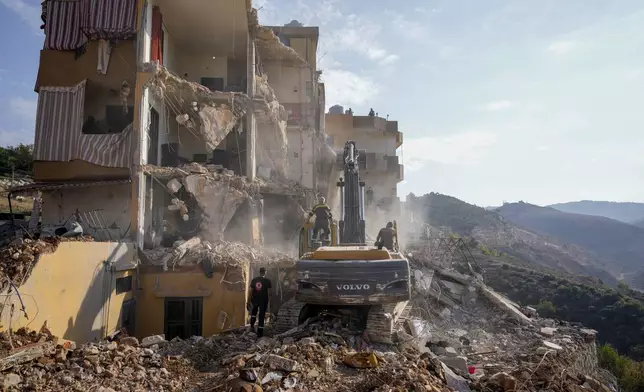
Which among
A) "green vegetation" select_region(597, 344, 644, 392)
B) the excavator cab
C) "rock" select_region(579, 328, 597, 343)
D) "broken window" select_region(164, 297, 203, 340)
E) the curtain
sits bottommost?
"green vegetation" select_region(597, 344, 644, 392)

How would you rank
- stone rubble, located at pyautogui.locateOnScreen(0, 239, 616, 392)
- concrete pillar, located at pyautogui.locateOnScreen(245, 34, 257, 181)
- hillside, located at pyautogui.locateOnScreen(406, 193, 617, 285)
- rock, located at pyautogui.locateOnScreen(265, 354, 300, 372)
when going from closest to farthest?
1. stone rubble, located at pyautogui.locateOnScreen(0, 239, 616, 392)
2. rock, located at pyautogui.locateOnScreen(265, 354, 300, 372)
3. concrete pillar, located at pyautogui.locateOnScreen(245, 34, 257, 181)
4. hillside, located at pyautogui.locateOnScreen(406, 193, 617, 285)

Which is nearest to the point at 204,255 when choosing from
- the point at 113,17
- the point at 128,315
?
the point at 128,315

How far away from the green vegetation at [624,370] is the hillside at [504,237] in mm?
37750

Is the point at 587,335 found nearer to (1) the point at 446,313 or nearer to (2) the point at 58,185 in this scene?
(1) the point at 446,313

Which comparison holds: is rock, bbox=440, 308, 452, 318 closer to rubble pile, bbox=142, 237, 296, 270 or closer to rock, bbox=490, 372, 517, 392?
rubble pile, bbox=142, 237, 296, 270

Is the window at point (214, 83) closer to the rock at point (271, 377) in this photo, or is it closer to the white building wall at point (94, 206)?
the white building wall at point (94, 206)

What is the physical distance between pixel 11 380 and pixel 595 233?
126 meters

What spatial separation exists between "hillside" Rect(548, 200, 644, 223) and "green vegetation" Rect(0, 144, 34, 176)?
184 metres

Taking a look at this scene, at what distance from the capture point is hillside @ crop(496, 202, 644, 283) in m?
94.0

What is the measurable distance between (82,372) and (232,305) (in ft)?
23.1

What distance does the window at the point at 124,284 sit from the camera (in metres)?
12.0

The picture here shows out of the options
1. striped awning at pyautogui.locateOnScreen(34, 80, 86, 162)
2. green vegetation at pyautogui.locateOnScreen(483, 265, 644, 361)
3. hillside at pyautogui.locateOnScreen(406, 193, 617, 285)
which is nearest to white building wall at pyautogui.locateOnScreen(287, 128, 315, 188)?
striped awning at pyautogui.locateOnScreen(34, 80, 86, 162)

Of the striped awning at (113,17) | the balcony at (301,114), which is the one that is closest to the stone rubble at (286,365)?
the striped awning at (113,17)

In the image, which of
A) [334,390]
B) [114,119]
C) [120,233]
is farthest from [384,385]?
[114,119]
